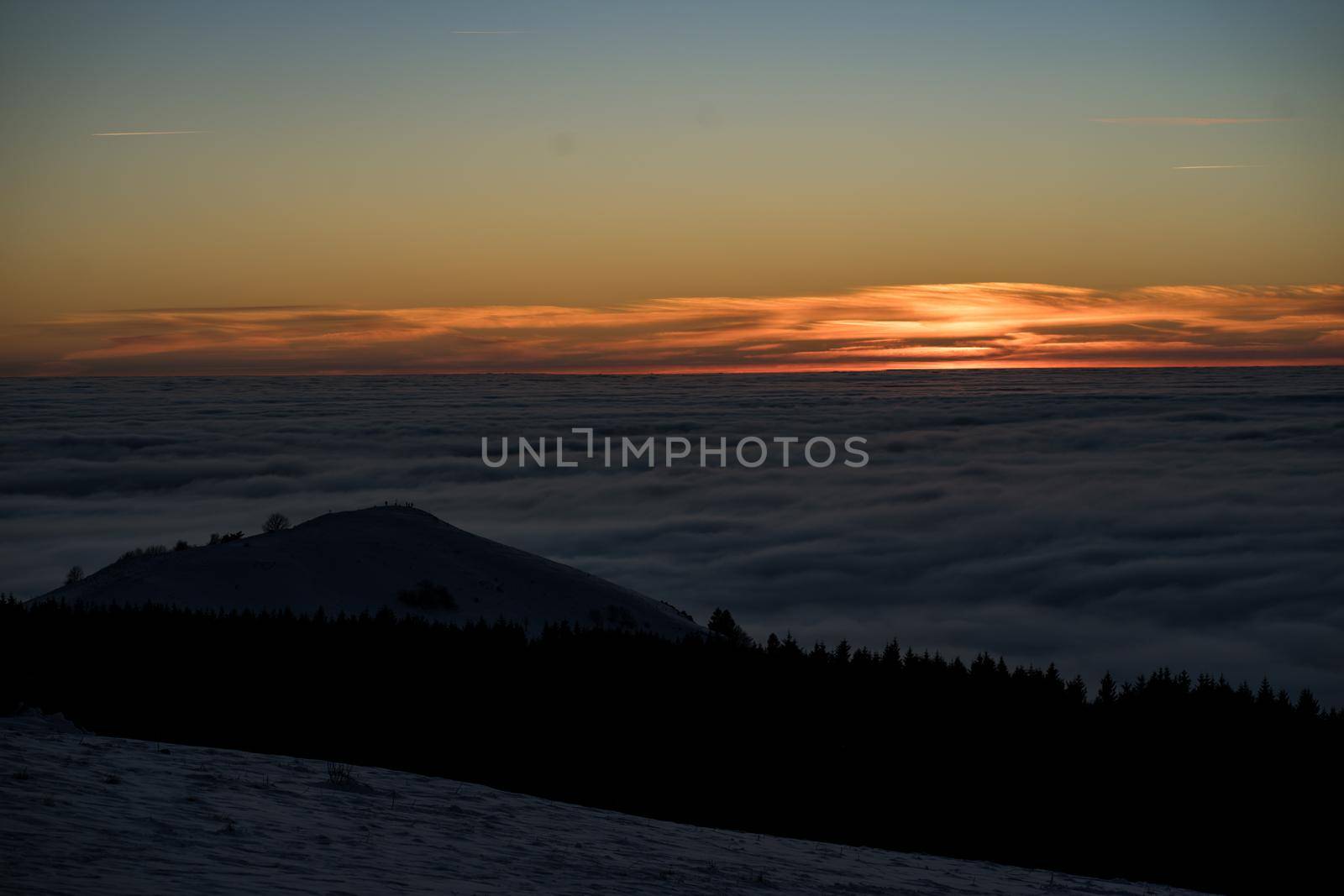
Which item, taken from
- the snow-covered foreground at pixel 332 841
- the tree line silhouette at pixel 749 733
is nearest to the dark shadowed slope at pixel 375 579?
the tree line silhouette at pixel 749 733

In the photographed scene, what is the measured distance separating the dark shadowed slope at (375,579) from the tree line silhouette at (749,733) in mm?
8535

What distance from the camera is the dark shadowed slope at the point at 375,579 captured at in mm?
39812

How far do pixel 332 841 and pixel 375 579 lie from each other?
32.5 m

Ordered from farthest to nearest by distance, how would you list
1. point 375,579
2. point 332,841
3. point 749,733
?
point 375,579 < point 749,733 < point 332,841

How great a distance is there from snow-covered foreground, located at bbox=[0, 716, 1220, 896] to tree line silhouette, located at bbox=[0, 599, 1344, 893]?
9522mm

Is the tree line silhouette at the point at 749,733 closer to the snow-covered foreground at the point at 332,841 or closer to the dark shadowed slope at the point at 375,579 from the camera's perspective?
the dark shadowed slope at the point at 375,579

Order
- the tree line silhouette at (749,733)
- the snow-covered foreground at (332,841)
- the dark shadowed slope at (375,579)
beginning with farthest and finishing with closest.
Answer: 1. the dark shadowed slope at (375,579)
2. the tree line silhouette at (749,733)
3. the snow-covered foreground at (332,841)

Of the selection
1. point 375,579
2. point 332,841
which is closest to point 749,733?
point 332,841

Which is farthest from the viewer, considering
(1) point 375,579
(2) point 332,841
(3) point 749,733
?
(1) point 375,579

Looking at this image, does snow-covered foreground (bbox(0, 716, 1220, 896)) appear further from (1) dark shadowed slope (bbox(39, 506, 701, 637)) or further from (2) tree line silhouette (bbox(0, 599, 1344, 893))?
(1) dark shadowed slope (bbox(39, 506, 701, 637))

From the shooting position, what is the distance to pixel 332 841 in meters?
11.2

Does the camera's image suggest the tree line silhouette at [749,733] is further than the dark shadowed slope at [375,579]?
No

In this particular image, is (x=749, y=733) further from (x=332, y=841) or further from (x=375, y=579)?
(x=375, y=579)

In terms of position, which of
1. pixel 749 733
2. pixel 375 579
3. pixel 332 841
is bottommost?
pixel 749 733
